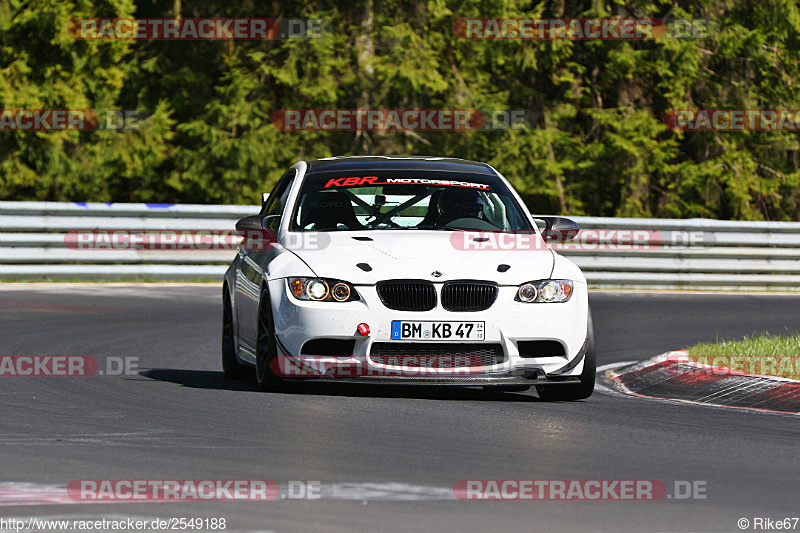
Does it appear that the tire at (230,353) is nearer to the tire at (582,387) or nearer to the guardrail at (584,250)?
the tire at (582,387)

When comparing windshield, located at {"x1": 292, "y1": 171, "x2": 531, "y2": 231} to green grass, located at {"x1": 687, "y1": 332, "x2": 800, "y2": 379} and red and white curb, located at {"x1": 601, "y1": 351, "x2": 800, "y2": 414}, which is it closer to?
red and white curb, located at {"x1": 601, "y1": 351, "x2": 800, "y2": 414}

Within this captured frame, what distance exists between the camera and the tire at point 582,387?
956 cm

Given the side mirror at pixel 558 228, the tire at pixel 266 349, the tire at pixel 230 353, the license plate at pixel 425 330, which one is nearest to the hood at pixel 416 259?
the license plate at pixel 425 330

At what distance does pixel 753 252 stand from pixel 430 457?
1535 cm

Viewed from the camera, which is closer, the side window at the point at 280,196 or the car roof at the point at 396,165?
the car roof at the point at 396,165

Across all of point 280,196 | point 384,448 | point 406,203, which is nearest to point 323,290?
point 406,203

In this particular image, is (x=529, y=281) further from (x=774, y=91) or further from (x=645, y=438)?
(x=774, y=91)

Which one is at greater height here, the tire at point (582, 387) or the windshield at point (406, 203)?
the windshield at point (406, 203)

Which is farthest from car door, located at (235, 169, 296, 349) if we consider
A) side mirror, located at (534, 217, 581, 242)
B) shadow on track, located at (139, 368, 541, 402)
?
side mirror, located at (534, 217, 581, 242)

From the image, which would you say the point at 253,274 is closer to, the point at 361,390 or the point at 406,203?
the point at 361,390

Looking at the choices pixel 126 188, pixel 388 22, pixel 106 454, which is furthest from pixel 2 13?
pixel 106 454

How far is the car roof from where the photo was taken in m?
10.9

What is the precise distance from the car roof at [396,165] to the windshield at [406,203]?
0.31 ft

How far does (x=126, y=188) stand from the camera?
94.7ft
